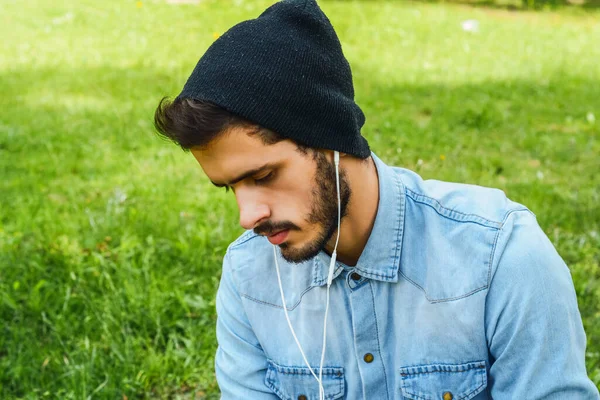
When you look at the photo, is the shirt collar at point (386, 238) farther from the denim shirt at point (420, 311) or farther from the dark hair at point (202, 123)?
the dark hair at point (202, 123)

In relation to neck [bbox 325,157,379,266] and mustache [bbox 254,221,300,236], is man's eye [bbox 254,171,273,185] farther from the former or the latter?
neck [bbox 325,157,379,266]

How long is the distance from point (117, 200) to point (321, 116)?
104 inches

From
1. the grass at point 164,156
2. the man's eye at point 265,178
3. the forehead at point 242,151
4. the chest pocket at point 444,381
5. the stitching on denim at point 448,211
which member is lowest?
the grass at point 164,156

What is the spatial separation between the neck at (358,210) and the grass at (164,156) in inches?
47.5

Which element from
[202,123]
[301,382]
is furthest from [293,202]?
[301,382]

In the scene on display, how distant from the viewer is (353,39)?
8.20 meters

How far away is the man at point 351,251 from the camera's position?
1919 mm

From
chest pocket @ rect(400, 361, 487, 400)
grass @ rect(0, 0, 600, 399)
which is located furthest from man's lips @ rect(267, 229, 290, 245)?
grass @ rect(0, 0, 600, 399)

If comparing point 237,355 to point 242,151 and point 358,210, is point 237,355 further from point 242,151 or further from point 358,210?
point 242,151

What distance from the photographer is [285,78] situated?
1.94 metres

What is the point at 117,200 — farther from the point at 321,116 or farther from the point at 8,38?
the point at 8,38

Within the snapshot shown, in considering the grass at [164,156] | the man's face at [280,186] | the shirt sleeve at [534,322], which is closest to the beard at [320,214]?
the man's face at [280,186]

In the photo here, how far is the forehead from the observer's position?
6.36 feet

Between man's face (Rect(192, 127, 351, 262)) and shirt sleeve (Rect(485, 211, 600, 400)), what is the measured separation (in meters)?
0.47
